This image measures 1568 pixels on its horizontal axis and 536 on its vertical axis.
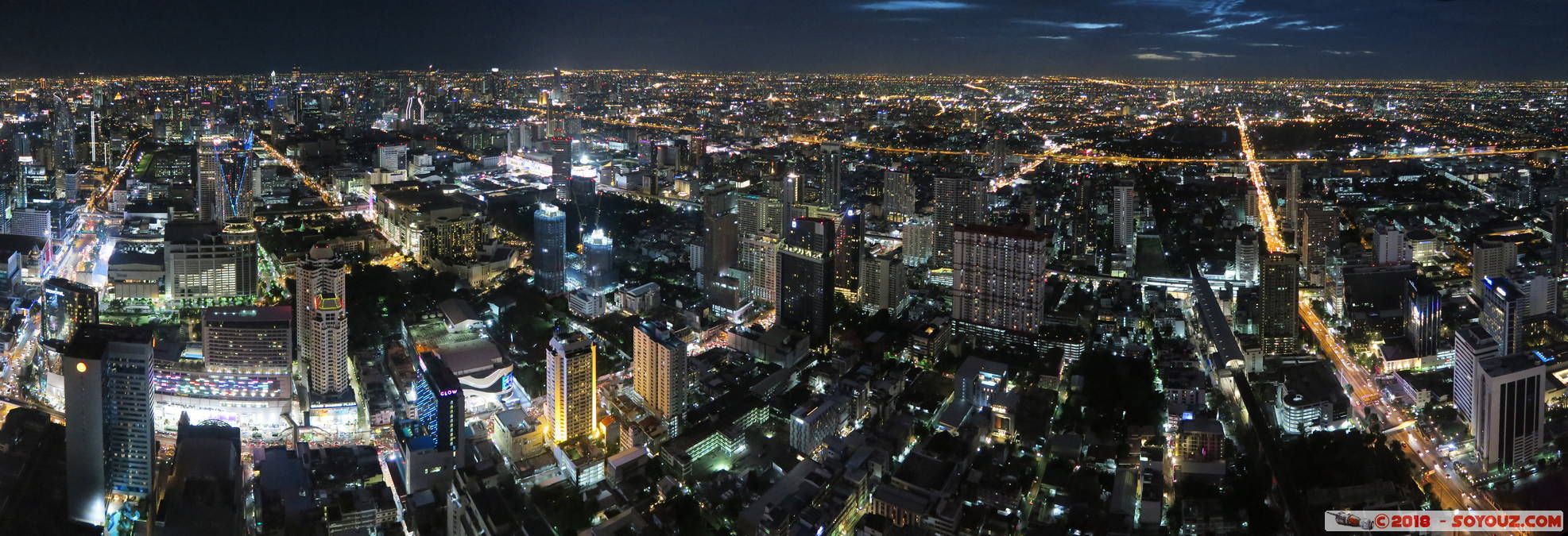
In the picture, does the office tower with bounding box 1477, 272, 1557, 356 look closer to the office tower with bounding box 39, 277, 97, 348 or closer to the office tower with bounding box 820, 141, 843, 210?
the office tower with bounding box 820, 141, 843, 210

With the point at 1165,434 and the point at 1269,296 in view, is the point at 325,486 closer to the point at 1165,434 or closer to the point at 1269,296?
the point at 1165,434

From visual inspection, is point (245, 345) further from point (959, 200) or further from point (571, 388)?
point (959, 200)

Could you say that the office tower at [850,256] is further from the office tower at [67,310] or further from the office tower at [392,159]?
the office tower at [392,159]

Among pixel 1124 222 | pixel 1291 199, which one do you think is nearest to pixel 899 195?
pixel 1124 222

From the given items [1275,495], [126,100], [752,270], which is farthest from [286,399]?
[126,100]

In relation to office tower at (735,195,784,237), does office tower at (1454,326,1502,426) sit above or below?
below

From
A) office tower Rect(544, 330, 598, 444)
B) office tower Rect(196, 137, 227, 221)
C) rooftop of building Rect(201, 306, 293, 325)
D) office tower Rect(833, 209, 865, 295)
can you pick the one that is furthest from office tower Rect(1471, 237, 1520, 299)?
office tower Rect(196, 137, 227, 221)
